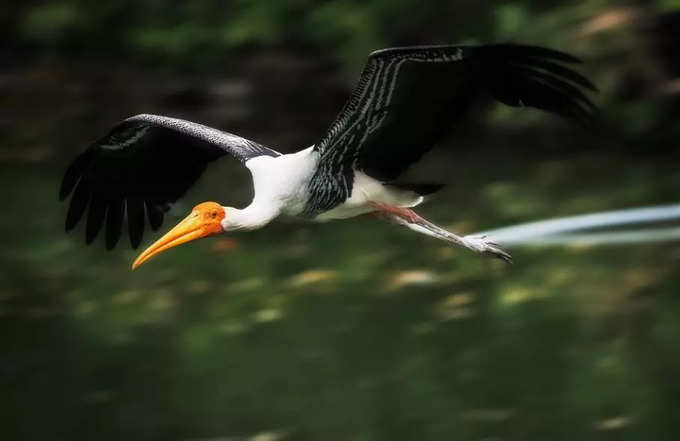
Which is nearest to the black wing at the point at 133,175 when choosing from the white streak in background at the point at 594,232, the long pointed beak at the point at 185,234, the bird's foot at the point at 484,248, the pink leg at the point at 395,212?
the long pointed beak at the point at 185,234

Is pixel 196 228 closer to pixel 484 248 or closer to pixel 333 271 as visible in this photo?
pixel 484 248

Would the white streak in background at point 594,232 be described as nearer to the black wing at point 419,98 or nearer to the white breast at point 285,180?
the black wing at point 419,98

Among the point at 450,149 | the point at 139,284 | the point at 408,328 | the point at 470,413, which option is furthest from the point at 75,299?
the point at 450,149

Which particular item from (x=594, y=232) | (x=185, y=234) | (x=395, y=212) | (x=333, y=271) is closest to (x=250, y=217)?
(x=185, y=234)

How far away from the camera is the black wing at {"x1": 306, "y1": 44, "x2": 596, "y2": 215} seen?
136 inches

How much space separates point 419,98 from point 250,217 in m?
0.48

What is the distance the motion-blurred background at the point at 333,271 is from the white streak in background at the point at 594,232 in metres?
0.10

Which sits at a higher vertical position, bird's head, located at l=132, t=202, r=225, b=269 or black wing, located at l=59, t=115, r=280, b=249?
black wing, located at l=59, t=115, r=280, b=249

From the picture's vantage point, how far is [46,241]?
7.49m

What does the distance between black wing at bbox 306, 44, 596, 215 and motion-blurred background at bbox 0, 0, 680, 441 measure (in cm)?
148

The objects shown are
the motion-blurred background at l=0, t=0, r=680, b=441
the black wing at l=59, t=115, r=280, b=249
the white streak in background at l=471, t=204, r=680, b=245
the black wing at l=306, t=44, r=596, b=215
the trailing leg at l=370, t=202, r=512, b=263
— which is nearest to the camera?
the black wing at l=306, t=44, r=596, b=215

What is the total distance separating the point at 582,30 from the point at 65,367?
3.52m

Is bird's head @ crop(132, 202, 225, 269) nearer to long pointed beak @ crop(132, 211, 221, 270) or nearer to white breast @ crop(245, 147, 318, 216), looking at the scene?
long pointed beak @ crop(132, 211, 221, 270)

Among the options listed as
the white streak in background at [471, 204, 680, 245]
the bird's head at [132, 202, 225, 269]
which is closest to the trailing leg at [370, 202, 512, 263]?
the bird's head at [132, 202, 225, 269]
